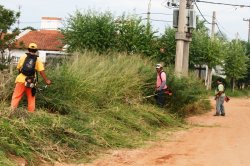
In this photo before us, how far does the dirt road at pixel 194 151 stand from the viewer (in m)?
9.05

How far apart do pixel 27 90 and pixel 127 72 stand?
4507mm

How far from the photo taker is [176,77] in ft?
52.3

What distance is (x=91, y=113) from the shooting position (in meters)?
11.4

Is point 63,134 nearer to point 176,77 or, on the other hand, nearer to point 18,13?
point 176,77

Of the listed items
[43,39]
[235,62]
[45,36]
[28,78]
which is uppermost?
[45,36]

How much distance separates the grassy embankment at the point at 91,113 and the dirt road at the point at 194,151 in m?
0.47

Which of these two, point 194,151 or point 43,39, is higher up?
point 43,39

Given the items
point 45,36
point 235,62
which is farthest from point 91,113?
point 45,36

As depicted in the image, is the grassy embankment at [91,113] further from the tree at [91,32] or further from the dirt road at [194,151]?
the tree at [91,32]

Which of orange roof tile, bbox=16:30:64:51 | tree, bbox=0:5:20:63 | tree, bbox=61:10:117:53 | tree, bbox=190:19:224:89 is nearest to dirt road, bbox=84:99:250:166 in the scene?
tree, bbox=61:10:117:53

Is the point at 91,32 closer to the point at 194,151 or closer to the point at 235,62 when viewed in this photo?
the point at 194,151

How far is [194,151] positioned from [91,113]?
257cm

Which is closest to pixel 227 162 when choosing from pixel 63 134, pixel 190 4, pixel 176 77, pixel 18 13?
pixel 63 134

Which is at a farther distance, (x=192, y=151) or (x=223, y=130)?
(x=223, y=130)
